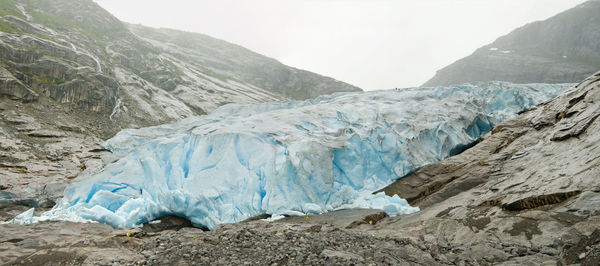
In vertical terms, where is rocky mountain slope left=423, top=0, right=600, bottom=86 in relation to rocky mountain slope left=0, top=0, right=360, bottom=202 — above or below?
above

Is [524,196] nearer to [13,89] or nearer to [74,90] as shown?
[13,89]

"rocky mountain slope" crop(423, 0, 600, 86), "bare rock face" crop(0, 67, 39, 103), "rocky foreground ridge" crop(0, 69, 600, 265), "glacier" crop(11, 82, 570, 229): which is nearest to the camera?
"rocky foreground ridge" crop(0, 69, 600, 265)

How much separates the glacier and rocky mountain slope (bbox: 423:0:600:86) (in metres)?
61.9

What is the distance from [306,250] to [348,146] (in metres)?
7.17

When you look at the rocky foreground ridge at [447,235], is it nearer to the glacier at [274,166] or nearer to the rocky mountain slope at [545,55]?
the glacier at [274,166]

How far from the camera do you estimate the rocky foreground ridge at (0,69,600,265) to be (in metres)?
4.88

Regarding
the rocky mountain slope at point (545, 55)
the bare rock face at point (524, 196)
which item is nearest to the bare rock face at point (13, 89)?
the bare rock face at point (524, 196)

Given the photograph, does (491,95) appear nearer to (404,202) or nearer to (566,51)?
(404,202)

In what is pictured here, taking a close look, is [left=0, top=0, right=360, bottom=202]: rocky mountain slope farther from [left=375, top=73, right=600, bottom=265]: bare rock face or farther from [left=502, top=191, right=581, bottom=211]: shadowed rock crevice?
[left=502, top=191, right=581, bottom=211]: shadowed rock crevice

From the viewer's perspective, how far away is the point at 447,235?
6055 mm

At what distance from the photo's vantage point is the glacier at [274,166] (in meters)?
9.71

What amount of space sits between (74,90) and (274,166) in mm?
18876

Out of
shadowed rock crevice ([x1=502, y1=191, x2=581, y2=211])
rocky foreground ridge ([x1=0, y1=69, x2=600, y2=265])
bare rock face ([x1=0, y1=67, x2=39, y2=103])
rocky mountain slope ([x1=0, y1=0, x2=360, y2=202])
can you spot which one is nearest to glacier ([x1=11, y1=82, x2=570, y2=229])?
rocky foreground ridge ([x1=0, y1=69, x2=600, y2=265])

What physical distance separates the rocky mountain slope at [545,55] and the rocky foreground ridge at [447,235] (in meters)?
66.8
